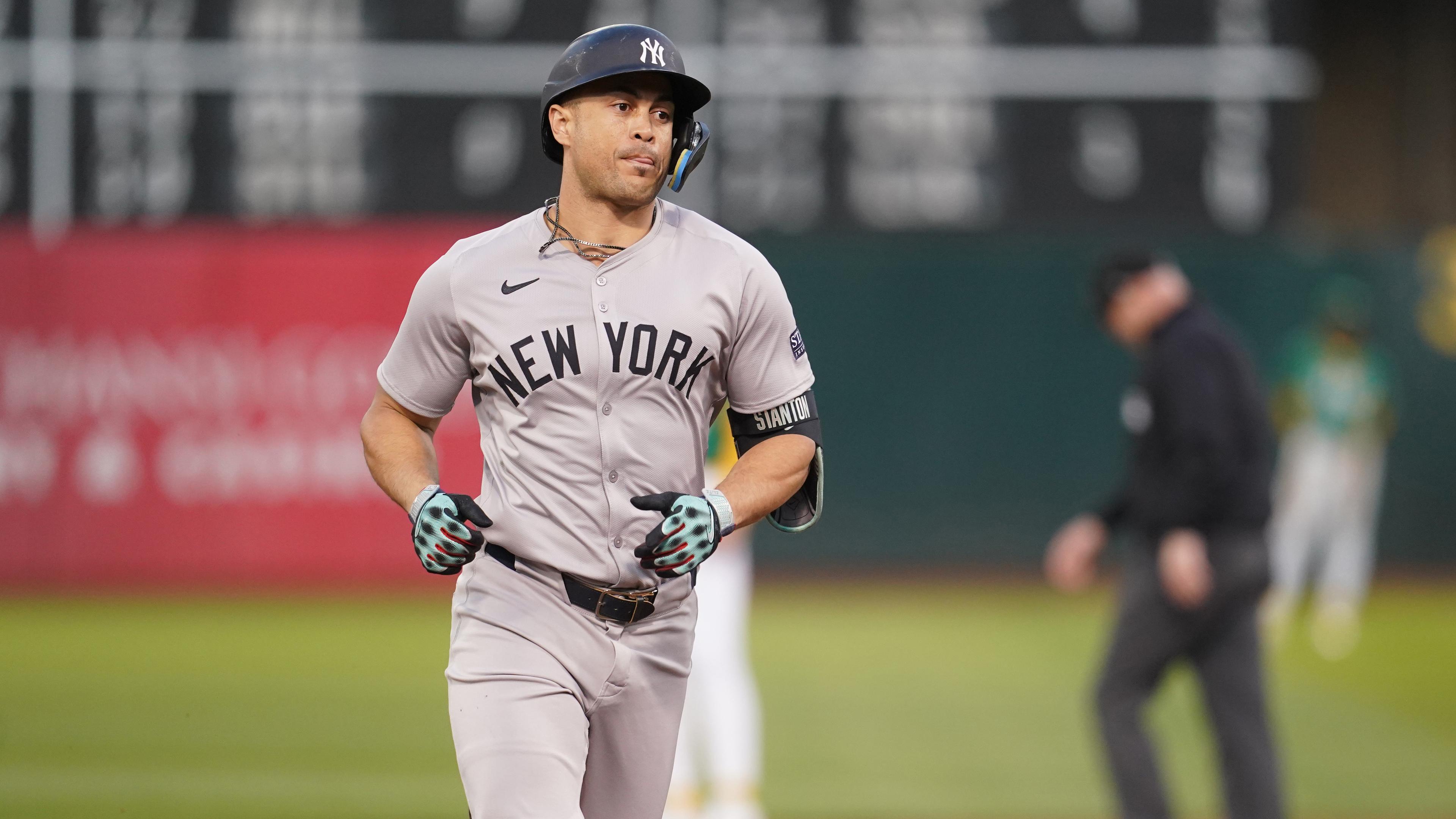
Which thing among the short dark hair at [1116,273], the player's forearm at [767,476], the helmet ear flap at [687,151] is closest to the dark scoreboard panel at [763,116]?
the short dark hair at [1116,273]

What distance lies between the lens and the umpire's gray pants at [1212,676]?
203 inches

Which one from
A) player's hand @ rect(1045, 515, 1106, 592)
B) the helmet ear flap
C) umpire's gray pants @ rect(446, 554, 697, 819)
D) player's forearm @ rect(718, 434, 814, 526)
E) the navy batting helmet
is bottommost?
player's hand @ rect(1045, 515, 1106, 592)

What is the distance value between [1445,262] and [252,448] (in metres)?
9.68

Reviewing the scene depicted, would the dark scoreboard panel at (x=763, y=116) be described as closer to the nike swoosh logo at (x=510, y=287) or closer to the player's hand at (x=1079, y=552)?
the player's hand at (x=1079, y=552)

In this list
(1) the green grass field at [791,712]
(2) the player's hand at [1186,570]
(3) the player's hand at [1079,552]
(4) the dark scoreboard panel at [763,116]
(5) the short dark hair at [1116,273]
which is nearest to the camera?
(2) the player's hand at [1186,570]

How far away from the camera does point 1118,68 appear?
1304 cm

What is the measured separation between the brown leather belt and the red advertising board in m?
8.55

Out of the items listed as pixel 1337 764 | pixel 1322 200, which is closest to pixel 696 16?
pixel 1337 764

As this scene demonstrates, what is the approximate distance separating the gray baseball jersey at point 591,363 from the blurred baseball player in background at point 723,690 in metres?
2.38

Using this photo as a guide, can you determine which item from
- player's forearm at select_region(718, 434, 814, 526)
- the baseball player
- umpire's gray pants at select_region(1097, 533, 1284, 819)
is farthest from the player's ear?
umpire's gray pants at select_region(1097, 533, 1284, 819)

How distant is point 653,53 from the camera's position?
3.30m

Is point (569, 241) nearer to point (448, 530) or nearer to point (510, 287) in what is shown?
point (510, 287)

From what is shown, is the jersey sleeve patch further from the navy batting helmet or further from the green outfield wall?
the green outfield wall

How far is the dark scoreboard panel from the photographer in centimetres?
1273
